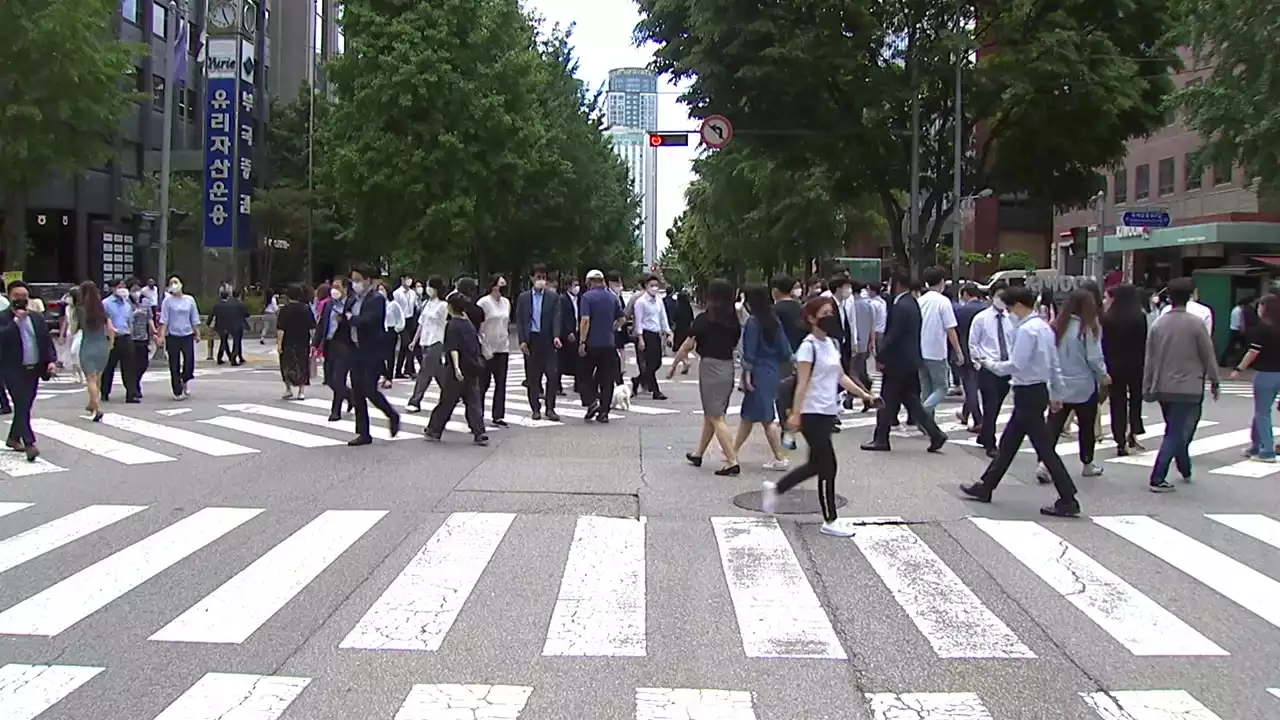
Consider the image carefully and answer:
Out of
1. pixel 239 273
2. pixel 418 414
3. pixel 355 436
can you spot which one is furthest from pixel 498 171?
pixel 355 436

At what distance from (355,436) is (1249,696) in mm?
9839

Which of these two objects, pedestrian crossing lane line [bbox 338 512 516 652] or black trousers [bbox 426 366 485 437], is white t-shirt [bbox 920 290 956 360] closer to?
black trousers [bbox 426 366 485 437]

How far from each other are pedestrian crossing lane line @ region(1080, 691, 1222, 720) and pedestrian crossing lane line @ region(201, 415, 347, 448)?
9300 millimetres

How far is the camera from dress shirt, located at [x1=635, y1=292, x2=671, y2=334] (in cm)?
1709

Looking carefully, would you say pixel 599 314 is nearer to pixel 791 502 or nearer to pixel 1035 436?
pixel 791 502

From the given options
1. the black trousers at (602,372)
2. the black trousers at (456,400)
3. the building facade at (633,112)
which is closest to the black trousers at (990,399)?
the black trousers at (602,372)

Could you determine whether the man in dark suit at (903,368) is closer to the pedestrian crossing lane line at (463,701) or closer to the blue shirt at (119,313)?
the pedestrian crossing lane line at (463,701)

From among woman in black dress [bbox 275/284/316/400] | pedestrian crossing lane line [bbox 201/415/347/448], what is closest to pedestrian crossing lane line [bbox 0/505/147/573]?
pedestrian crossing lane line [bbox 201/415/347/448]

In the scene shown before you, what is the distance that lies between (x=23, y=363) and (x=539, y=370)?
19.6ft

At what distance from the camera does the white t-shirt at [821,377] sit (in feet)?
27.5

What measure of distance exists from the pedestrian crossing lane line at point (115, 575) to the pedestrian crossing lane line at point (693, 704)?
321 cm

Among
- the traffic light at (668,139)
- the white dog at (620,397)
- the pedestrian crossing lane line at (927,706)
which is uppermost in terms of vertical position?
the traffic light at (668,139)

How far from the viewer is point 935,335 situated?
42.1ft

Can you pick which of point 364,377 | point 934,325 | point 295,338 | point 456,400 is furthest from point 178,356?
point 934,325
